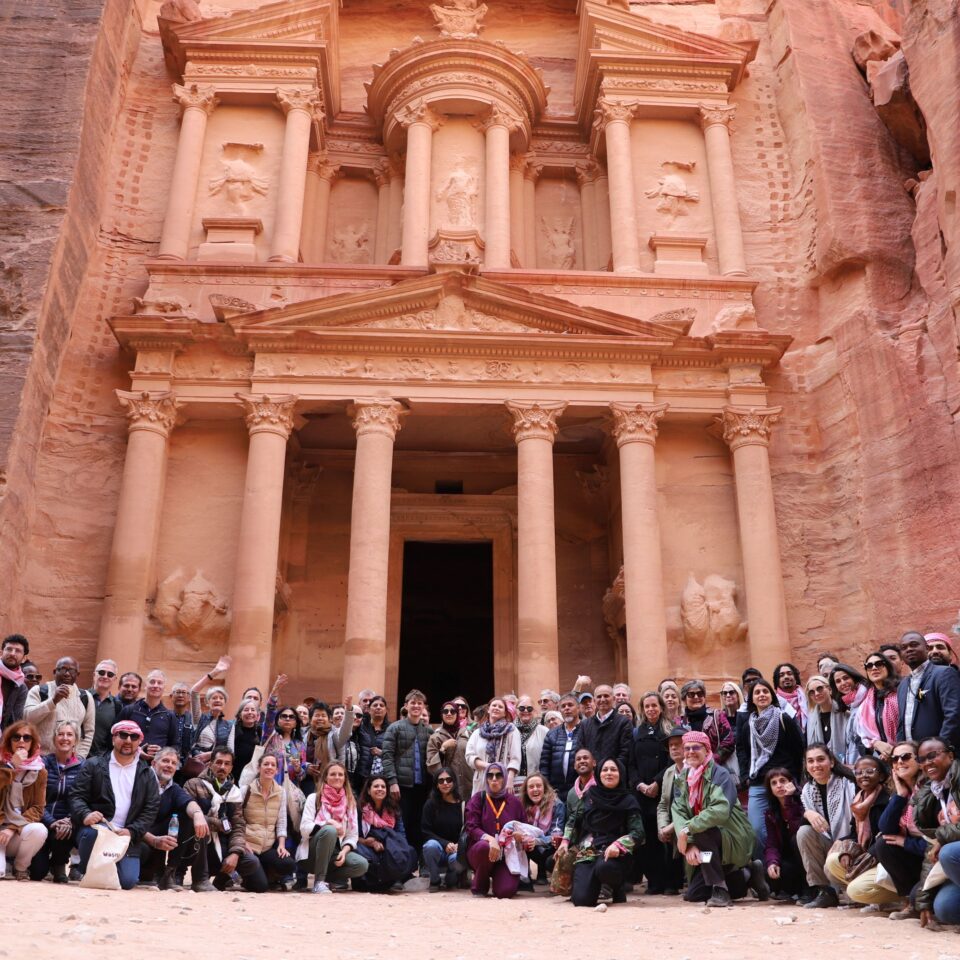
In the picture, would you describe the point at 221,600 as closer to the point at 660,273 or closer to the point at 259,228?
the point at 259,228

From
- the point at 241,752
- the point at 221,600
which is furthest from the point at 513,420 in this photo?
the point at 241,752

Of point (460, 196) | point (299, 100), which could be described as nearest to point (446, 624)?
point (460, 196)

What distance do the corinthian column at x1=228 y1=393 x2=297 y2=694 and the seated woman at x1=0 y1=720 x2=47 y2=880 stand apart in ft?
25.7

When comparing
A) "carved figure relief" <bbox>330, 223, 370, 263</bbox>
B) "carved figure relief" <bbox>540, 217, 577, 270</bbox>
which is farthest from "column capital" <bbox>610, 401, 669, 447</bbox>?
"carved figure relief" <bbox>330, 223, 370, 263</bbox>

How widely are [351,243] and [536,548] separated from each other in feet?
33.5

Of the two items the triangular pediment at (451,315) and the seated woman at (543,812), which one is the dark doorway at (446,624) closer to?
the triangular pediment at (451,315)

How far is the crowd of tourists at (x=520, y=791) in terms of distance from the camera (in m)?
8.81

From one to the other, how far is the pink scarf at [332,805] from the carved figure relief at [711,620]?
9360mm

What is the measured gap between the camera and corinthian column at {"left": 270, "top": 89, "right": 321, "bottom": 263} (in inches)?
842

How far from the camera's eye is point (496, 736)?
11.5 meters

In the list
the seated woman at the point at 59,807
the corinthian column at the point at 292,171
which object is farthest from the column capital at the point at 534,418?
the seated woman at the point at 59,807

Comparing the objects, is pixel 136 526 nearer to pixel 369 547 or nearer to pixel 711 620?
pixel 369 547

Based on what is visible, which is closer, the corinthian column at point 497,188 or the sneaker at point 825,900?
the sneaker at point 825,900

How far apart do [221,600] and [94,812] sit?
9.37m
